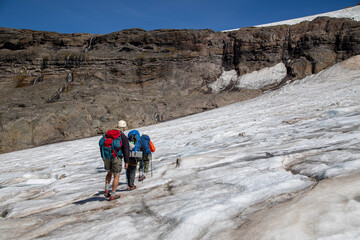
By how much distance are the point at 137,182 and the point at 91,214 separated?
7.93ft

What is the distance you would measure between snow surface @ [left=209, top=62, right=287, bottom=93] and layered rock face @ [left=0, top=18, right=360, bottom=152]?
0.80 m

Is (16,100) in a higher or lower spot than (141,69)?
lower

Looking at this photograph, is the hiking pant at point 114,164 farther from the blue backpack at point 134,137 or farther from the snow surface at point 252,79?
the snow surface at point 252,79

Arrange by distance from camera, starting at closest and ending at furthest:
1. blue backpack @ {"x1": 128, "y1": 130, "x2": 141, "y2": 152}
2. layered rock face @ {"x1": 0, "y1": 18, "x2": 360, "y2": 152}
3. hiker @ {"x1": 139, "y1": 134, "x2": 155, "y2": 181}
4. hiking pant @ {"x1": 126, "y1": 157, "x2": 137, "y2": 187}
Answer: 1. hiking pant @ {"x1": 126, "y1": 157, "x2": 137, "y2": 187}
2. blue backpack @ {"x1": 128, "y1": 130, "x2": 141, "y2": 152}
3. hiker @ {"x1": 139, "y1": 134, "x2": 155, "y2": 181}
4. layered rock face @ {"x1": 0, "y1": 18, "x2": 360, "y2": 152}

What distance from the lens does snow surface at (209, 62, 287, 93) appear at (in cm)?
3844

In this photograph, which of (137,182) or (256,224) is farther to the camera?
(137,182)

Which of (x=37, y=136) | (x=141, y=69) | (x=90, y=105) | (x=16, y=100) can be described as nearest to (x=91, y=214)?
(x=37, y=136)

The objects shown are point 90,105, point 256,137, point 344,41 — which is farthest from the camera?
point 344,41

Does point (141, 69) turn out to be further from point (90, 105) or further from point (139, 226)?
point (139, 226)

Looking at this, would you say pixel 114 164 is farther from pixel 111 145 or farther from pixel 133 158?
pixel 133 158

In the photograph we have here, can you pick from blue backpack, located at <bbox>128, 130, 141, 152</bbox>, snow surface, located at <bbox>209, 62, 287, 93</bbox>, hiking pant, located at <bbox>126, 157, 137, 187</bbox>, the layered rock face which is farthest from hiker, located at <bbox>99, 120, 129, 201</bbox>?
snow surface, located at <bbox>209, 62, 287, 93</bbox>

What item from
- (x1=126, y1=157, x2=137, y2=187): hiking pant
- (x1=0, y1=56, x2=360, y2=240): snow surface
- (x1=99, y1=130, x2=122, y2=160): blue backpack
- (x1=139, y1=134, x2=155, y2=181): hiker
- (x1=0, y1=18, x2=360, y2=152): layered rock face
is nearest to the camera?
(x1=0, y1=56, x2=360, y2=240): snow surface

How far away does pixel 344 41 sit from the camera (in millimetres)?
36000

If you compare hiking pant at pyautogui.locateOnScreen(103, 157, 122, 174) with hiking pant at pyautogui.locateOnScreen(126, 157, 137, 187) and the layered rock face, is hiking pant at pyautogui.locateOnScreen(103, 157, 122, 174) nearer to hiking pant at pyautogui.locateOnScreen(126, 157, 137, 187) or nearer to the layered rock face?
hiking pant at pyautogui.locateOnScreen(126, 157, 137, 187)
